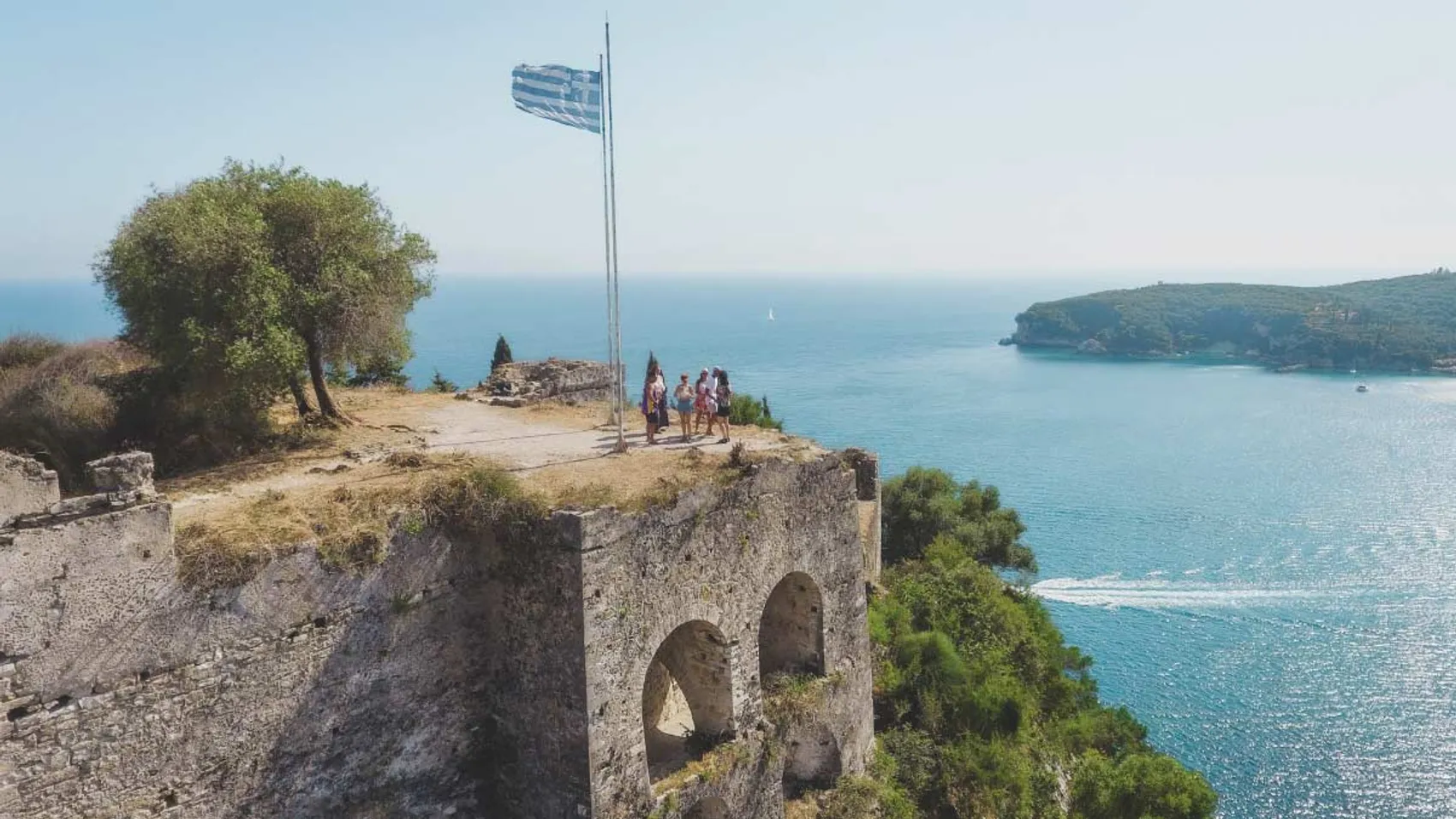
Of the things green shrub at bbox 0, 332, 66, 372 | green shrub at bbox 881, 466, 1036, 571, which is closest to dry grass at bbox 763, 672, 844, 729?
green shrub at bbox 0, 332, 66, 372

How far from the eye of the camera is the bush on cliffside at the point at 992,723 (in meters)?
20.3

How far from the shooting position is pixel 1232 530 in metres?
59.1

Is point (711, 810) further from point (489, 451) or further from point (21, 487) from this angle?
point (21, 487)

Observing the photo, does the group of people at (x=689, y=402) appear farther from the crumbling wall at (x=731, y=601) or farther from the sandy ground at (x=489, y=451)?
the crumbling wall at (x=731, y=601)

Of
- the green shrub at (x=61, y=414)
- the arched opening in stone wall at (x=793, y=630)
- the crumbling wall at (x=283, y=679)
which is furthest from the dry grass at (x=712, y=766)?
the green shrub at (x=61, y=414)

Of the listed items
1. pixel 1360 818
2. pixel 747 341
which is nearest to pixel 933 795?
pixel 1360 818

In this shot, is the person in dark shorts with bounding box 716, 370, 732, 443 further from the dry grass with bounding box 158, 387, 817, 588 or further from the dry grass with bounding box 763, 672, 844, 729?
the dry grass with bounding box 763, 672, 844, 729

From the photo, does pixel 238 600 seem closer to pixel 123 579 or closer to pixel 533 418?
pixel 123 579

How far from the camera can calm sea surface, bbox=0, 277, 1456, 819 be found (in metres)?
34.9

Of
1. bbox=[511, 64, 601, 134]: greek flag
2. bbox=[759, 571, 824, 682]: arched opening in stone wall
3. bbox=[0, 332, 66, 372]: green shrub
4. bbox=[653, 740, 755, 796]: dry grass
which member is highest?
bbox=[511, 64, 601, 134]: greek flag

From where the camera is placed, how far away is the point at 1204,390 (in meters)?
113

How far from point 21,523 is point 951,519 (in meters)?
38.4

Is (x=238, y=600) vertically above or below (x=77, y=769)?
above

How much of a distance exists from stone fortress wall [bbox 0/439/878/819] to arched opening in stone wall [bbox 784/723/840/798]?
45mm
